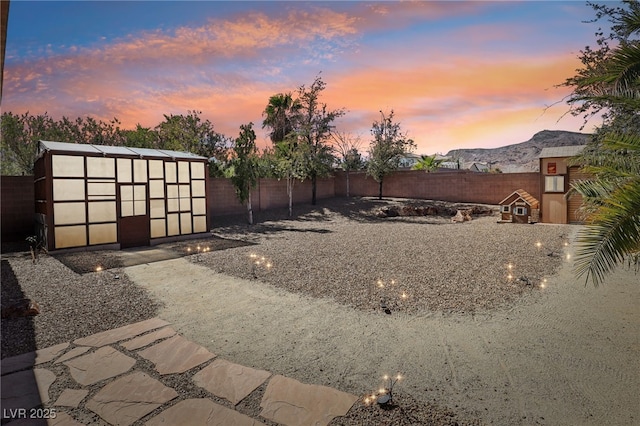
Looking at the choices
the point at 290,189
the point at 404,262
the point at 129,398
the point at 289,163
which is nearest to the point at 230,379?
the point at 129,398

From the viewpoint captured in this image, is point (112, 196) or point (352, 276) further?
point (112, 196)

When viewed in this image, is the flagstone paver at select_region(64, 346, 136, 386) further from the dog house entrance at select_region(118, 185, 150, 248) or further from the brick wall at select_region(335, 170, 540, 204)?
the brick wall at select_region(335, 170, 540, 204)

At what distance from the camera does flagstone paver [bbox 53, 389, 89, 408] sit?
2971 millimetres

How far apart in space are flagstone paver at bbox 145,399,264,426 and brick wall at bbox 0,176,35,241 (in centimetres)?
1343

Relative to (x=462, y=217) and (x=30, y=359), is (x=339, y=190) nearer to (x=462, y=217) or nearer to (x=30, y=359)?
(x=462, y=217)

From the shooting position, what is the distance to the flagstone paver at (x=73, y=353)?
376 cm

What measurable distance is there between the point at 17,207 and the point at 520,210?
20691mm

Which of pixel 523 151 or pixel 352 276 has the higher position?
pixel 523 151

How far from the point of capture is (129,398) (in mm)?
3057

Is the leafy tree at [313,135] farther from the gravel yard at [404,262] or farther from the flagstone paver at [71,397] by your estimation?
the flagstone paver at [71,397]

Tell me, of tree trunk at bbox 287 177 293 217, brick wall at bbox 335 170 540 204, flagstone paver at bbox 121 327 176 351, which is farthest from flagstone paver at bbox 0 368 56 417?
brick wall at bbox 335 170 540 204

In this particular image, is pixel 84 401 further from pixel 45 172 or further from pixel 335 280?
pixel 45 172

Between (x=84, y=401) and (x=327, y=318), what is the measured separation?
299 cm

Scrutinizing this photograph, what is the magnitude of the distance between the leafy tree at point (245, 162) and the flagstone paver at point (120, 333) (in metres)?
11.0
